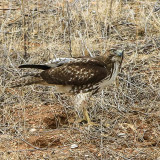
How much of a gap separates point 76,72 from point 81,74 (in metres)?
0.07

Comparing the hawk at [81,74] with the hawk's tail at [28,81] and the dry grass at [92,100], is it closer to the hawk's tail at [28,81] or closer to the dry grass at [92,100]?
the hawk's tail at [28,81]

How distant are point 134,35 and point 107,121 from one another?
2682mm

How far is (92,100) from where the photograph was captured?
535cm

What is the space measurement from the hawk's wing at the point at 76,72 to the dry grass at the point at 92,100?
17.6 inches

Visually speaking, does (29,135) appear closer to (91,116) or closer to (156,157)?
(91,116)

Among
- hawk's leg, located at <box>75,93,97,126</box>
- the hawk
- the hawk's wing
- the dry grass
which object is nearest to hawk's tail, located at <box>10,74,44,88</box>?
the hawk

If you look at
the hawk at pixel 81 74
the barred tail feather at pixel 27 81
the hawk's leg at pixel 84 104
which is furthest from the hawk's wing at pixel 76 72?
the hawk's leg at pixel 84 104

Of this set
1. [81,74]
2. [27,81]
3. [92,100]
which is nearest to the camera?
[81,74]

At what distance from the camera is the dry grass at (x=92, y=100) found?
14.2 ft

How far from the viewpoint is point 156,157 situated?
396 centimetres

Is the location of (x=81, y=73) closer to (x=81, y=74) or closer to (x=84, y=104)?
(x=81, y=74)

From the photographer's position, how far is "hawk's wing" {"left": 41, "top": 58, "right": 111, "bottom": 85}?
4.77 m

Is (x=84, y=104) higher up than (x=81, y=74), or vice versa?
(x=81, y=74)

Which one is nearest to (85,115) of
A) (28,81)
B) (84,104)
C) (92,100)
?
(84,104)
